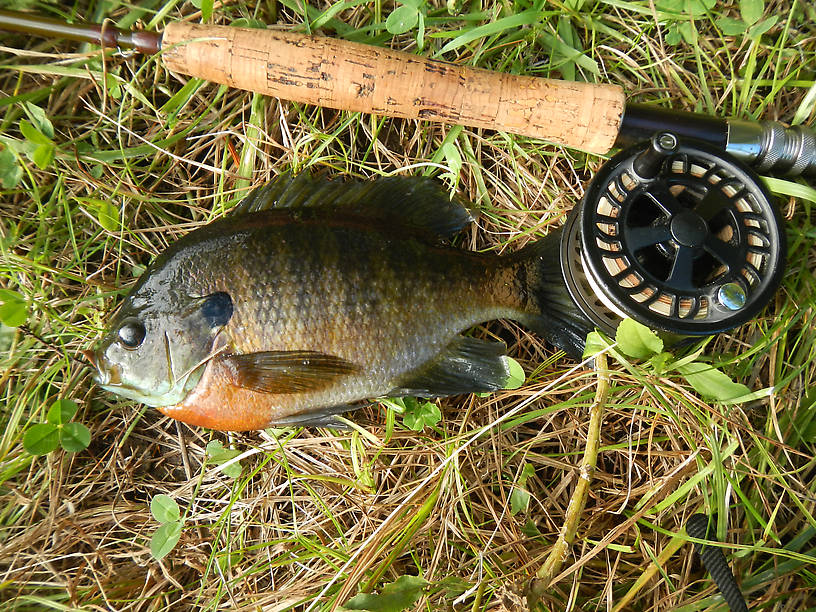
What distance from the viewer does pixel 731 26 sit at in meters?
2.28

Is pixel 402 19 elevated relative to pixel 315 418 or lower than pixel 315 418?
elevated

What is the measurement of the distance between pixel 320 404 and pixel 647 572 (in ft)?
4.42

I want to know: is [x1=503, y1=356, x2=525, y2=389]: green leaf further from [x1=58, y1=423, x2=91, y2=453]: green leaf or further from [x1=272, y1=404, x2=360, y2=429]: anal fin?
[x1=58, y1=423, x2=91, y2=453]: green leaf

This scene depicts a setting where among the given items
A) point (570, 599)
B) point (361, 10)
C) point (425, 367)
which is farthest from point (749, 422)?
point (361, 10)

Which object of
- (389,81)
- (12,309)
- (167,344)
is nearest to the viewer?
(167,344)

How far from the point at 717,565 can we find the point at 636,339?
2.80 ft

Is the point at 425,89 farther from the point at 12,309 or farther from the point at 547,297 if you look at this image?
the point at 12,309

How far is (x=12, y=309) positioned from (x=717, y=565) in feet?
9.02

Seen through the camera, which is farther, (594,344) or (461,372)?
(461,372)

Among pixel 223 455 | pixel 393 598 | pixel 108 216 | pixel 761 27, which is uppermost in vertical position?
pixel 761 27

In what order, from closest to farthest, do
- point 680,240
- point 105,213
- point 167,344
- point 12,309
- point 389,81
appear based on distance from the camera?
point 680,240, point 167,344, point 389,81, point 12,309, point 105,213

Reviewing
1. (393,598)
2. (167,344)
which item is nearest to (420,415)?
(393,598)

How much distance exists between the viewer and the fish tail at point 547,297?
2.16 meters

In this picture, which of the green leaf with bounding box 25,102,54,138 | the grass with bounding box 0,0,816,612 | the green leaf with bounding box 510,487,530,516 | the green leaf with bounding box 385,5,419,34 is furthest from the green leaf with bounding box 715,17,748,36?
the green leaf with bounding box 25,102,54,138
